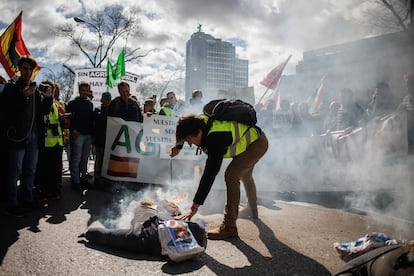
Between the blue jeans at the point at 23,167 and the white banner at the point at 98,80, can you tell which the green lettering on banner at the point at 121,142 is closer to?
the blue jeans at the point at 23,167

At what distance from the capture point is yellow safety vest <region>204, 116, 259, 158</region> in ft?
10.2

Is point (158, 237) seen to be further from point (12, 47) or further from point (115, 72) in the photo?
point (115, 72)

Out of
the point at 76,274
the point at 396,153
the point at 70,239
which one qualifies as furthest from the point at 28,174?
the point at 396,153

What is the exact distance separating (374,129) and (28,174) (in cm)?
593

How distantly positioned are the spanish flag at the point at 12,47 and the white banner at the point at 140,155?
6.59 feet

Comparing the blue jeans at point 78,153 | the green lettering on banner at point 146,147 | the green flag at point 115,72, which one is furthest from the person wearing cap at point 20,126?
the green flag at point 115,72

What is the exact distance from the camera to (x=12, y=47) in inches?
239

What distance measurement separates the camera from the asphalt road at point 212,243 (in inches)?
102

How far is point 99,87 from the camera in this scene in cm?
977

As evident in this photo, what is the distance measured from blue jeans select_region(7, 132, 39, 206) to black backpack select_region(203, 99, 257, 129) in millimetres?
2542

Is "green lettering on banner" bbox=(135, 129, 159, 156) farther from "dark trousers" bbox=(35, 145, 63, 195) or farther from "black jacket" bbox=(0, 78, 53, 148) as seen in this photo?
"black jacket" bbox=(0, 78, 53, 148)

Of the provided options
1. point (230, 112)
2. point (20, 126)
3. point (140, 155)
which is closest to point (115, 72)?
point (140, 155)

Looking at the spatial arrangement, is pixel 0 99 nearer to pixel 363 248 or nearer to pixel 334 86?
pixel 363 248

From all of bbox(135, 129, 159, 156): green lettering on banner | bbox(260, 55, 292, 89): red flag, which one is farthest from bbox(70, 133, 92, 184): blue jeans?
bbox(260, 55, 292, 89): red flag
